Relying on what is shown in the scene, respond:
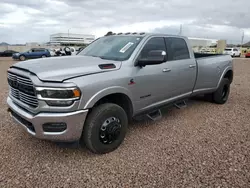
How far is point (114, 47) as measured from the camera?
3822 mm

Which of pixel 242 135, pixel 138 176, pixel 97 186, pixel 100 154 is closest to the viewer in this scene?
pixel 97 186

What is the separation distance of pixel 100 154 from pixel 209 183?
4.86ft

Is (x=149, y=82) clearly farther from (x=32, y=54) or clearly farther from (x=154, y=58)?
(x=32, y=54)

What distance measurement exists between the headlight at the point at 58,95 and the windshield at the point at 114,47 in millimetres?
1107

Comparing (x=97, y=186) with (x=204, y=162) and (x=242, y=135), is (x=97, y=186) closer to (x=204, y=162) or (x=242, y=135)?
(x=204, y=162)

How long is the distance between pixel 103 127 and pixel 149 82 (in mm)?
1099

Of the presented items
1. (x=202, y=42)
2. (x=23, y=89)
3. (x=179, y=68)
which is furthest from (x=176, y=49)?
(x=202, y=42)

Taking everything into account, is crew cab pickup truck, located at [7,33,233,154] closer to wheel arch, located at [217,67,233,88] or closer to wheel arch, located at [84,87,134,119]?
wheel arch, located at [84,87,134,119]

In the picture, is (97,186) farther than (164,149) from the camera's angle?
No

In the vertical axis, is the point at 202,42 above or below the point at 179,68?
above

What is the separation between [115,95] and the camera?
129 inches

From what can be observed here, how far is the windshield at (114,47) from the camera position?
3524 mm

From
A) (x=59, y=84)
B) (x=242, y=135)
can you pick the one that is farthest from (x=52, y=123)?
(x=242, y=135)

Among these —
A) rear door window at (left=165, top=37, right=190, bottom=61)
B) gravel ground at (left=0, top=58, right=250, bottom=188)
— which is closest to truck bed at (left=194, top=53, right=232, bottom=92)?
rear door window at (left=165, top=37, right=190, bottom=61)
